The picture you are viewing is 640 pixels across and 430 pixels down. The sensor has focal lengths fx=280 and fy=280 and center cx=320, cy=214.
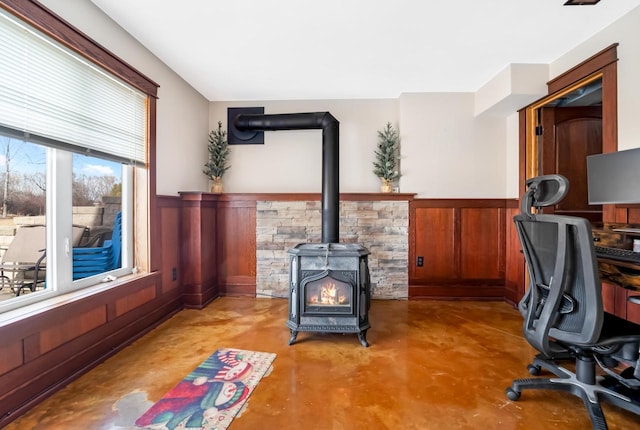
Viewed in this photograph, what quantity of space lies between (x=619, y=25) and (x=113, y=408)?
4335 millimetres

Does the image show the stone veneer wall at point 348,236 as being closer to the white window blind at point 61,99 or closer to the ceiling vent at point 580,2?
the white window blind at point 61,99

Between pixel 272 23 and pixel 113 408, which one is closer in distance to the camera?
pixel 113 408

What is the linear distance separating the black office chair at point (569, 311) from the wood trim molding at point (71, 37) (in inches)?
119

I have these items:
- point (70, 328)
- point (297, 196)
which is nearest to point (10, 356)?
point (70, 328)

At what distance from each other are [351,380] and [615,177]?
93.3 inches

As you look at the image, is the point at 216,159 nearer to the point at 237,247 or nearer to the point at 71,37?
the point at 237,247

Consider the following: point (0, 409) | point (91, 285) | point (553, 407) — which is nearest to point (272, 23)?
point (91, 285)

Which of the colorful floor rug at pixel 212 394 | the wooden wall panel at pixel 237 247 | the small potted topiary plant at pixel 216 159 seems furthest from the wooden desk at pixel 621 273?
the small potted topiary plant at pixel 216 159

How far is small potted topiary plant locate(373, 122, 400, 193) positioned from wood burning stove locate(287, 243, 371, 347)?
1341 millimetres

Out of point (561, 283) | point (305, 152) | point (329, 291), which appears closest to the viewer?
point (561, 283)

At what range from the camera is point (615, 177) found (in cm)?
201

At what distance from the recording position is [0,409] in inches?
58.3

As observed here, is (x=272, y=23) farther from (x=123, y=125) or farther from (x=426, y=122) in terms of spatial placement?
(x=426, y=122)

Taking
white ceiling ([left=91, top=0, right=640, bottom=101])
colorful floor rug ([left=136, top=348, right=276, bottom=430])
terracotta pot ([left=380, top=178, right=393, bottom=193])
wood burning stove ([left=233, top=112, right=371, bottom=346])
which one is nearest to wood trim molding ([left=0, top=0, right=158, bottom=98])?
white ceiling ([left=91, top=0, right=640, bottom=101])
